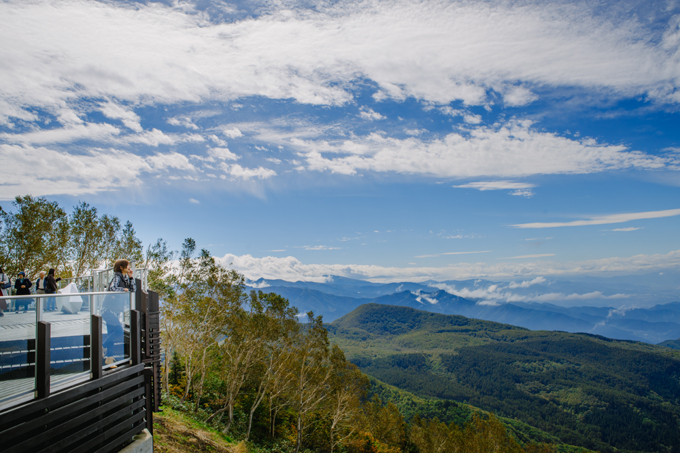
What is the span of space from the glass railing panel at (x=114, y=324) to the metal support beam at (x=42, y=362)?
143cm

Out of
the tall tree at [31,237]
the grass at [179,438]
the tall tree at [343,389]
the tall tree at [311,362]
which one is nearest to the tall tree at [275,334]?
the tall tree at [311,362]

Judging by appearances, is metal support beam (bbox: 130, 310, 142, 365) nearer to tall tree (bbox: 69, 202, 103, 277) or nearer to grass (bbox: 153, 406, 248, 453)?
grass (bbox: 153, 406, 248, 453)

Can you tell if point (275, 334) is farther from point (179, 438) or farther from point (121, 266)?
point (121, 266)

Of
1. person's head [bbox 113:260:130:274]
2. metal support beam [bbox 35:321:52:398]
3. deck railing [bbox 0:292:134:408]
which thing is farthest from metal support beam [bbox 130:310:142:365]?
metal support beam [bbox 35:321:52:398]

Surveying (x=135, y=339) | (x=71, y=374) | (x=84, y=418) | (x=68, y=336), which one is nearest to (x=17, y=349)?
(x=68, y=336)

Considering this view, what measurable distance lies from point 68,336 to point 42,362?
855mm

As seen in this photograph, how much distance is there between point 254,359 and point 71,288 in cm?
1918

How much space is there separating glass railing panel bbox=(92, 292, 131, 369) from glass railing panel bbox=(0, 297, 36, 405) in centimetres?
153

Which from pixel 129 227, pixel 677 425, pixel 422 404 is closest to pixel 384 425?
pixel 129 227

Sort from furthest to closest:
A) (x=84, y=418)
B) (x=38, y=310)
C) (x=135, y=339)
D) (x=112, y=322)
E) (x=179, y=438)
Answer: (x=179, y=438), (x=135, y=339), (x=112, y=322), (x=84, y=418), (x=38, y=310)

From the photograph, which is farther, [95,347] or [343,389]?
[343,389]

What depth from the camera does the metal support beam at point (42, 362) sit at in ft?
19.5

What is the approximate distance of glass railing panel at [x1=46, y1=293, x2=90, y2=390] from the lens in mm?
6316

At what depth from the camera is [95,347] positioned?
7.33 meters
